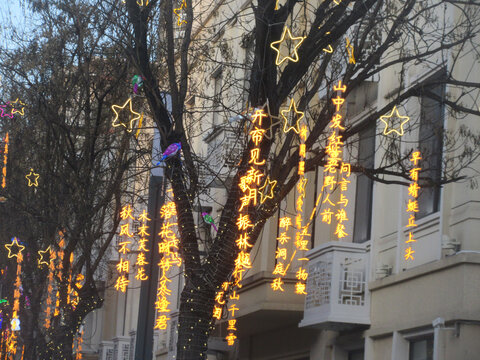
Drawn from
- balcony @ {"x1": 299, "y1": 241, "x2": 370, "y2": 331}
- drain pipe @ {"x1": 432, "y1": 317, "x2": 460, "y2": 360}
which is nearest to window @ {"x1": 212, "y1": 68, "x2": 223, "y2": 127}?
balcony @ {"x1": 299, "y1": 241, "x2": 370, "y2": 331}

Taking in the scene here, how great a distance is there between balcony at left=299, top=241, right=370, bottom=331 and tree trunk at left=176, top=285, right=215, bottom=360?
16.9 ft

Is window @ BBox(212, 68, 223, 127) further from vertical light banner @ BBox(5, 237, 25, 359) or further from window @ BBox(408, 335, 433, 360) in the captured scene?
vertical light banner @ BBox(5, 237, 25, 359)

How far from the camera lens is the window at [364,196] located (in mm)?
18438

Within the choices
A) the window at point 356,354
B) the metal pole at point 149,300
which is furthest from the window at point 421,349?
the metal pole at point 149,300

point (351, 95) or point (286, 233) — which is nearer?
point (351, 95)

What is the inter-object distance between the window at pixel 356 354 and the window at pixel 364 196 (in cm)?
197

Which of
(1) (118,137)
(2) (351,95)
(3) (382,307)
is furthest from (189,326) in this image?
(1) (118,137)

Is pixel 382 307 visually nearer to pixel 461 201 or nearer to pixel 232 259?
pixel 461 201

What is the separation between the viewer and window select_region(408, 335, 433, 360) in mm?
14898

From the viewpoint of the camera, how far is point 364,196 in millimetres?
18906

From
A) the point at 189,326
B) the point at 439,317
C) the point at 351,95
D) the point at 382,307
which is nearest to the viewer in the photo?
the point at 189,326

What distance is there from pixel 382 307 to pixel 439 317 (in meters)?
2.54

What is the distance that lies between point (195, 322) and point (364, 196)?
7.50m

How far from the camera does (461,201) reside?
46.6 ft
